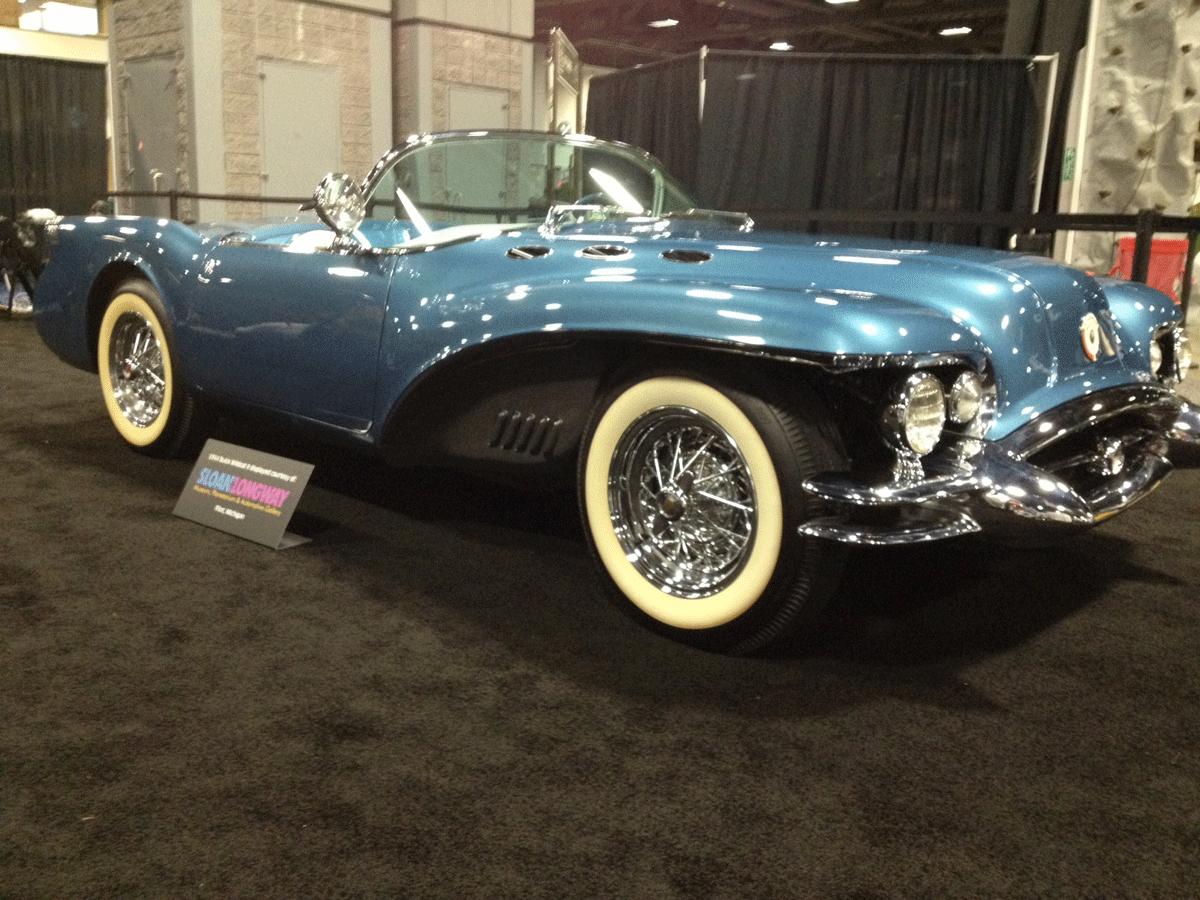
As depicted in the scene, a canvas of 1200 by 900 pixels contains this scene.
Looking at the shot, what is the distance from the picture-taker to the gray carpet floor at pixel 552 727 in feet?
5.34

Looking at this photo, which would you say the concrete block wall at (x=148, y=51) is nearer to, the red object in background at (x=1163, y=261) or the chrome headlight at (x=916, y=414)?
the red object in background at (x=1163, y=261)

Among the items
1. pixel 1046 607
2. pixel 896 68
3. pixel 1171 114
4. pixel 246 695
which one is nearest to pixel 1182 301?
pixel 1171 114

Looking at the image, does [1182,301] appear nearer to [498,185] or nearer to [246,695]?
[498,185]

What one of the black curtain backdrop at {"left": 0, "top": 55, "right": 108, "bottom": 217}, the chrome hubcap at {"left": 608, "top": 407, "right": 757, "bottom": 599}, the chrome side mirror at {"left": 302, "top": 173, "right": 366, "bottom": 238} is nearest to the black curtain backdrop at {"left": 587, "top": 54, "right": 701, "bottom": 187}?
the chrome side mirror at {"left": 302, "top": 173, "right": 366, "bottom": 238}

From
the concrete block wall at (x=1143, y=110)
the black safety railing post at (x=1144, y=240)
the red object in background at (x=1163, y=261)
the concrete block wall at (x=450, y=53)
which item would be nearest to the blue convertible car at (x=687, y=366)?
the black safety railing post at (x=1144, y=240)

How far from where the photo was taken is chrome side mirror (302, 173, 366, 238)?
9.96 ft

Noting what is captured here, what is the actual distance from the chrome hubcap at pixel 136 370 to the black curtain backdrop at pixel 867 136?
4.08 meters

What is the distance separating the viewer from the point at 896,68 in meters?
7.15

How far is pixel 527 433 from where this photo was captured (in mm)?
2760

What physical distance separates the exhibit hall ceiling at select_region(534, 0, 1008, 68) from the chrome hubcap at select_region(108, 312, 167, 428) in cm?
1213

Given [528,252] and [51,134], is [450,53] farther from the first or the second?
[528,252]

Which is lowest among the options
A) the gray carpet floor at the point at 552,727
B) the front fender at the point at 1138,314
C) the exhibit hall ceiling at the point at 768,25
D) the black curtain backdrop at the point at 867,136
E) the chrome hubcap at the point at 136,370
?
the gray carpet floor at the point at 552,727

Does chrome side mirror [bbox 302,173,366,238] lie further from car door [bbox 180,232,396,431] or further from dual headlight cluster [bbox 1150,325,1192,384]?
dual headlight cluster [bbox 1150,325,1192,384]

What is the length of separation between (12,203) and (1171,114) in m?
13.1
